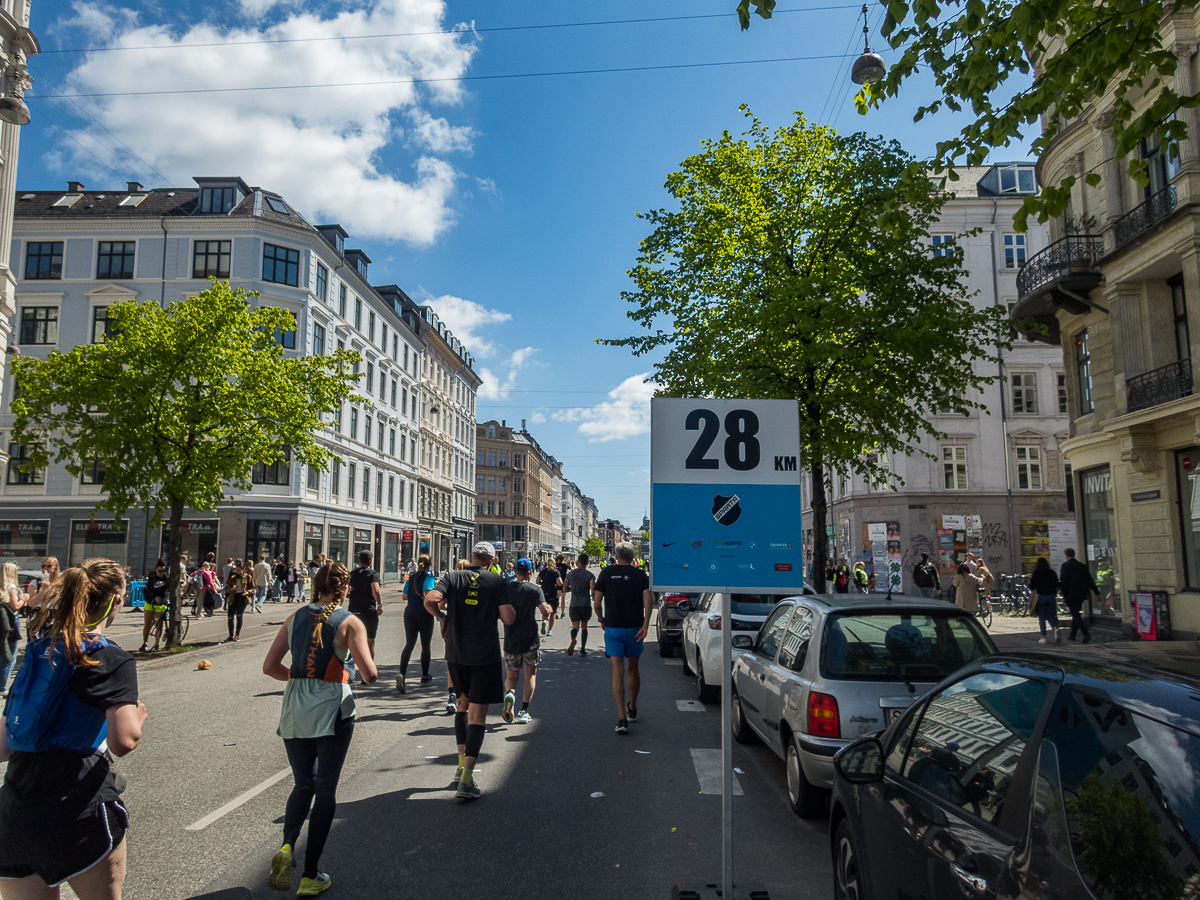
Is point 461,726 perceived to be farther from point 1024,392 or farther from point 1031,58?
point 1024,392

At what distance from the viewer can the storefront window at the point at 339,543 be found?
4219cm

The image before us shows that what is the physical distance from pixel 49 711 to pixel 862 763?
310 centimetres

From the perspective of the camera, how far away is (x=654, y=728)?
8516 millimetres

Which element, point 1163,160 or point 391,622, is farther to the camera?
point 391,622

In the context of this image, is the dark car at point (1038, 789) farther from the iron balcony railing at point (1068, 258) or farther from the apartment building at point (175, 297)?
the apartment building at point (175, 297)

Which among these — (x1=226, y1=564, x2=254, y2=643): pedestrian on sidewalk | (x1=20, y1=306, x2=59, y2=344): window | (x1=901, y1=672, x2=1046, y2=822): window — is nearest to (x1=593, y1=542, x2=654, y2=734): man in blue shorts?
(x1=901, y1=672, x2=1046, y2=822): window

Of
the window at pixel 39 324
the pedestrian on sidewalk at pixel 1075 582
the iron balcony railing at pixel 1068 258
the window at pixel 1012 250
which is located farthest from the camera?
the window at pixel 39 324

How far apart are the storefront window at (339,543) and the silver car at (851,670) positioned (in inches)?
1528

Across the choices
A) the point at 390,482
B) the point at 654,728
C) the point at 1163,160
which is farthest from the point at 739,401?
the point at 390,482

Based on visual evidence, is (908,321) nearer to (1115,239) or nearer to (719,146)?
(719,146)

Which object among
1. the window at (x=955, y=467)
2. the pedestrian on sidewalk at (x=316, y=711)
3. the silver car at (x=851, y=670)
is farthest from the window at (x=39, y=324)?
the silver car at (x=851, y=670)

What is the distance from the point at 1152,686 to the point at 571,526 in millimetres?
163602

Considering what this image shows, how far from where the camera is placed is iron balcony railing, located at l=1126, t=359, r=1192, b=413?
16141mm

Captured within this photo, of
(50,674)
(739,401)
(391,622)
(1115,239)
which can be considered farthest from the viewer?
(391,622)
